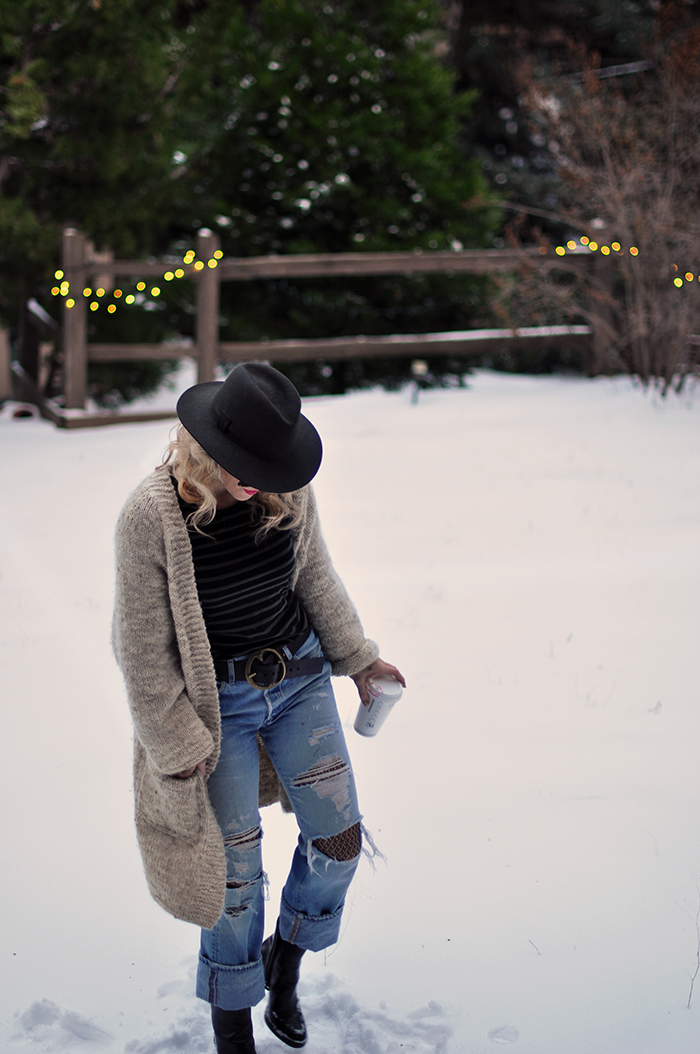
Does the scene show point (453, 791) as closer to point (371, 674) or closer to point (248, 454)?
point (371, 674)

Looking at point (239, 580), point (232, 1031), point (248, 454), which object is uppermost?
point (248, 454)

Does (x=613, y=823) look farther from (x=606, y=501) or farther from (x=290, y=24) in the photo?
(x=290, y=24)

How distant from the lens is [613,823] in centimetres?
312

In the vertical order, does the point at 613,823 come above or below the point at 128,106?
below

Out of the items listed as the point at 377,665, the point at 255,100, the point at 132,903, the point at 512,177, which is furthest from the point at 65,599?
the point at 512,177

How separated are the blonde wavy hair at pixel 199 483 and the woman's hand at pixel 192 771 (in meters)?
0.51

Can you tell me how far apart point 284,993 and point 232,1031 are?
0.72 feet

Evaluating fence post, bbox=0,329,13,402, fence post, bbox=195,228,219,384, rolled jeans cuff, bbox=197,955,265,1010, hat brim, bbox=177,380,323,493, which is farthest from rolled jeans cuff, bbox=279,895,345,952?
fence post, bbox=0,329,13,402

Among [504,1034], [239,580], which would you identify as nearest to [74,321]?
[239,580]

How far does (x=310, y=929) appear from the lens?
7.54 feet

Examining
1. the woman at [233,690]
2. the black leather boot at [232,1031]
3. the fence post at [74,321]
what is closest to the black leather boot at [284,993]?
the woman at [233,690]

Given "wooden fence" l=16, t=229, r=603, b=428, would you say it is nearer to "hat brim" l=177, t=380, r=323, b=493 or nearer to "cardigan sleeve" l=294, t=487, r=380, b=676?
"cardigan sleeve" l=294, t=487, r=380, b=676

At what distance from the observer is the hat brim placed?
2002 mm

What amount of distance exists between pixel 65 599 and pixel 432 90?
790 cm
